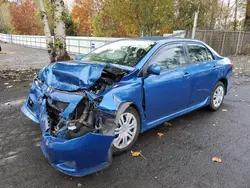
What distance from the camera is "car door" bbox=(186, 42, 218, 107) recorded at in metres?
4.04

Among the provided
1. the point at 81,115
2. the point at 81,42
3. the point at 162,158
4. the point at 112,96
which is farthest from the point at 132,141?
the point at 81,42

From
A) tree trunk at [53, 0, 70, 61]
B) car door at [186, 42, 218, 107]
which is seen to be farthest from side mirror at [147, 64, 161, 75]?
tree trunk at [53, 0, 70, 61]

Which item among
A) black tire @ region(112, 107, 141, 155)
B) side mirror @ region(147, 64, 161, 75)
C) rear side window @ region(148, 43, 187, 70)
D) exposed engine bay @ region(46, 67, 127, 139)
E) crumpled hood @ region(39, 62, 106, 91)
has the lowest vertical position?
black tire @ region(112, 107, 141, 155)

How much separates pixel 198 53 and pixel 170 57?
0.95 m

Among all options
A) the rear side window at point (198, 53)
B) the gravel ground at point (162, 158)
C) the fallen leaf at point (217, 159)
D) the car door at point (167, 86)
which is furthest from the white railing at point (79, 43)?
the fallen leaf at point (217, 159)

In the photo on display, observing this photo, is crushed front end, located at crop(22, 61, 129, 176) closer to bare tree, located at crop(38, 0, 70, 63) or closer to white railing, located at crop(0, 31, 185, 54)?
bare tree, located at crop(38, 0, 70, 63)

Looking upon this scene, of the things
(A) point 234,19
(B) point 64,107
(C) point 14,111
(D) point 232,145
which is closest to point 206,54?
(D) point 232,145

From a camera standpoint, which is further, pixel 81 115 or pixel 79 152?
pixel 81 115

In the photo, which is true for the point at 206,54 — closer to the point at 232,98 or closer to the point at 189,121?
the point at 189,121

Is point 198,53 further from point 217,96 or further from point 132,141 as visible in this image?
point 132,141

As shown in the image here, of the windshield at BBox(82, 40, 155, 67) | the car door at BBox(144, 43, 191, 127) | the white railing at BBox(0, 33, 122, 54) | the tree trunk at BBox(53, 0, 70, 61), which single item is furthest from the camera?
the white railing at BBox(0, 33, 122, 54)

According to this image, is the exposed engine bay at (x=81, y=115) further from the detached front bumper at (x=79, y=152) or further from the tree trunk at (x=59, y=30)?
the tree trunk at (x=59, y=30)

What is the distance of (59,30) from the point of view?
7812 millimetres

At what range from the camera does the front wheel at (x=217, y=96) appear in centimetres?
472
